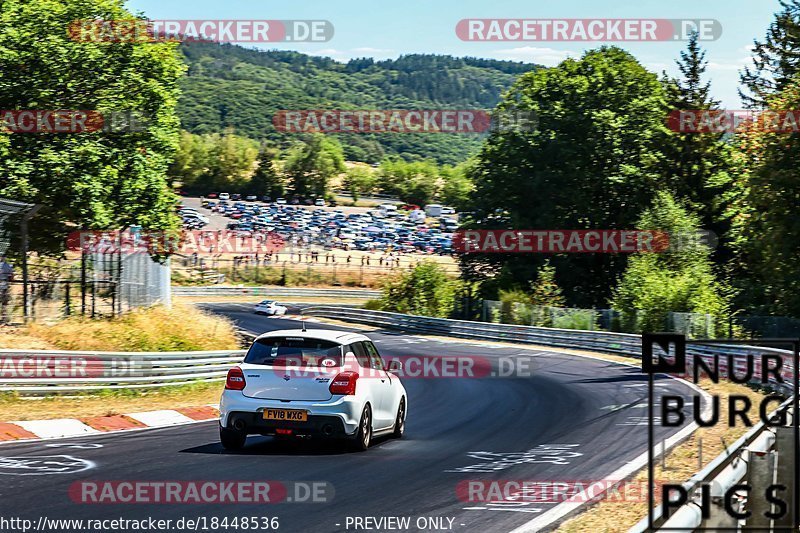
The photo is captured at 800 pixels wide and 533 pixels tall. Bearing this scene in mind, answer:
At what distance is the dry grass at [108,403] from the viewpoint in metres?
16.4

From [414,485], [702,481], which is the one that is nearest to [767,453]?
[702,481]

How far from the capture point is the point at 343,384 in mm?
12516

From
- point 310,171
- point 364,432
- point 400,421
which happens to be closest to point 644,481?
point 364,432

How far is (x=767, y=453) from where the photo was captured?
7.97 metres

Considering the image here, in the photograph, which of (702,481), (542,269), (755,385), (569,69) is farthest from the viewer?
(569,69)

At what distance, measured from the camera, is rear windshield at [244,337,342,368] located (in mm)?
12617

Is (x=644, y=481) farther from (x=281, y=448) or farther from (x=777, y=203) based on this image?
(x=777, y=203)

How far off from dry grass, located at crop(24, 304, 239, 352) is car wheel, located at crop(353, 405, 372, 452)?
1115 centimetres

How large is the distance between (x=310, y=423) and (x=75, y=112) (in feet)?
59.4

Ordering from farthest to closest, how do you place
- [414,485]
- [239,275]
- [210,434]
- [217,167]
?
[217,167] → [239,275] → [210,434] → [414,485]

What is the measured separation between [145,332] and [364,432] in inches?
546

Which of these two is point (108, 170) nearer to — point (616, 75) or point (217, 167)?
point (616, 75)

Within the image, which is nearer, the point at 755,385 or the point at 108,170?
the point at 755,385

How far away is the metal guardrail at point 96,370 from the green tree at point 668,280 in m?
23.2
